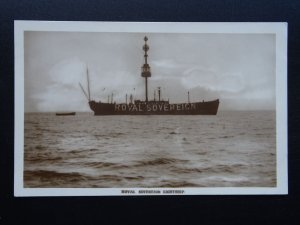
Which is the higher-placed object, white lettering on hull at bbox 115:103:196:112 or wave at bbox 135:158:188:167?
white lettering on hull at bbox 115:103:196:112

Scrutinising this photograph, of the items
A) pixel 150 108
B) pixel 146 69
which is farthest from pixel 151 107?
pixel 146 69

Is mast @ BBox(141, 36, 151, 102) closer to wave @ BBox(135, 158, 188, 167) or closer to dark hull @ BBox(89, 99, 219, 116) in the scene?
dark hull @ BBox(89, 99, 219, 116)

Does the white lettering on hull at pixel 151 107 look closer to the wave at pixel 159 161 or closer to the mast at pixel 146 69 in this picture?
the mast at pixel 146 69

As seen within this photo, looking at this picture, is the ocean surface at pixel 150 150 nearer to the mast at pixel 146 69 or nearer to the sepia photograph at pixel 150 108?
the sepia photograph at pixel 150 108

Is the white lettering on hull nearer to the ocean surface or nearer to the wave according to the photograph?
the ocean surface

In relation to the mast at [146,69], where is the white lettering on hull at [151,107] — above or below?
below

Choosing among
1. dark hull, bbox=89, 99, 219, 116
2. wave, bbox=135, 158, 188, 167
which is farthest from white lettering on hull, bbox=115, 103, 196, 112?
wave, bbox=135, 158, 188, 167

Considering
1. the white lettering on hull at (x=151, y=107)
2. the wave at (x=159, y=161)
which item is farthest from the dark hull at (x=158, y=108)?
the wave at (x=159, y=161)
